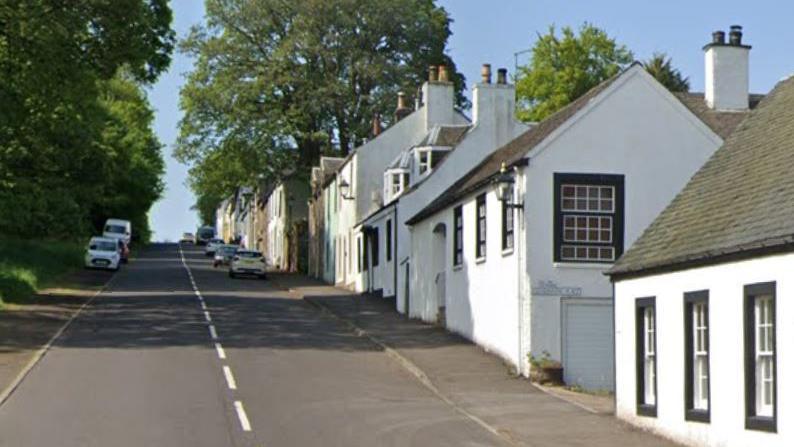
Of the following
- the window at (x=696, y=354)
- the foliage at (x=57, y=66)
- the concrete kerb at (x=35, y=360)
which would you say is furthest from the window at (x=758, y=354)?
the foliage at (x=57, y=66)

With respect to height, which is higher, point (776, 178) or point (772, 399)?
point (776, 178)

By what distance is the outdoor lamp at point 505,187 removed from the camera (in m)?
31.0

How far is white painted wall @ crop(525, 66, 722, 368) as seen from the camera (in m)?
30.9

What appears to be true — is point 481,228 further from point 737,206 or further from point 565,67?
point 565,67

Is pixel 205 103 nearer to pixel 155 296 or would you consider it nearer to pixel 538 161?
pixel 155 296

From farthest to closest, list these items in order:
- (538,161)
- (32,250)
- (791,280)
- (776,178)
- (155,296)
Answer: (32,250)
(155,296)
(538,161)
(776,178)
(791,280)

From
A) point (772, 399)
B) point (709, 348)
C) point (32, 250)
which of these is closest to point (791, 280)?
point (772, 399)

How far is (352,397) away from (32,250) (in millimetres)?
41245

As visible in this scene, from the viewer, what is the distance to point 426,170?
50312 millimetres

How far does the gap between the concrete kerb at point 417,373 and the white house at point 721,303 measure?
2.38 meters

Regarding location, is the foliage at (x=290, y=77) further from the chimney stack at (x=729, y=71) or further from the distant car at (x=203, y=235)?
the distant car at (x=203, y=235)

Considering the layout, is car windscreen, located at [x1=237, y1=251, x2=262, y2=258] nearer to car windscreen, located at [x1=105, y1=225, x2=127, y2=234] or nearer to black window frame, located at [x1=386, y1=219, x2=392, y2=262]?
black window frame, located at [x1=386, y1=219, x2=392, y2=262]

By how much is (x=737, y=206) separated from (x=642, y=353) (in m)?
3.43

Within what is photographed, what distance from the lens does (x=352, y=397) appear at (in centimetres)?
2578
